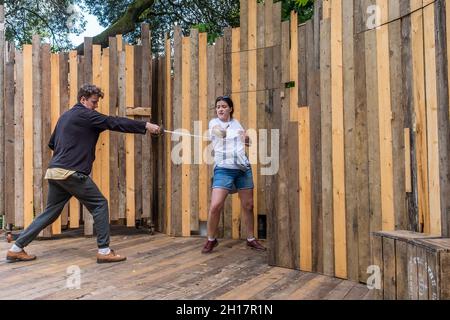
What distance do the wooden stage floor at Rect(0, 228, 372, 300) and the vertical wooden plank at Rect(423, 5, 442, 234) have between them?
30.1 inches

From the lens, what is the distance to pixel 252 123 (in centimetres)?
551

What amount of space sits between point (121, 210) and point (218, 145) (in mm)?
1767

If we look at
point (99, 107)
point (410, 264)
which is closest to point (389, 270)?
point (410, 264)

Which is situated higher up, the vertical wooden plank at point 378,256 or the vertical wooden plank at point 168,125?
the vertical wooden plank at point 168,125

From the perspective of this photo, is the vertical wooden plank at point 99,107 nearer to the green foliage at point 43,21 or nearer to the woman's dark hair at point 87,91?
the woman's dark hair at point 87,91

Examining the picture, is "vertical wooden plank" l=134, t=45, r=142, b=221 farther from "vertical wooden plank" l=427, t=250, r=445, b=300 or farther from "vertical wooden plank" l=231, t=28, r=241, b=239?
"vertical wooden plank" l=427, t=250, r=445, b=300

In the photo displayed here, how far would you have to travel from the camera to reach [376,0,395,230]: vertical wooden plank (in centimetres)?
333

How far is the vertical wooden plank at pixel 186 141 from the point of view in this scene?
5.70 m

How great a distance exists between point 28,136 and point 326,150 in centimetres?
379

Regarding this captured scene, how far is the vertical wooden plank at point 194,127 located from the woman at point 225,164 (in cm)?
92

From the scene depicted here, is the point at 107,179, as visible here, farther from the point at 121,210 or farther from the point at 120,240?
the point at 120,240

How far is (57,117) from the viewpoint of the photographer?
18.4 feet

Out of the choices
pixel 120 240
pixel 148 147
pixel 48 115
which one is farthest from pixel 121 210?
pixel 48 115

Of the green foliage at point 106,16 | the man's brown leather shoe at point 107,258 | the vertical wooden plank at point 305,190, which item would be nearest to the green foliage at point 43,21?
the green foliage at point 106,16
